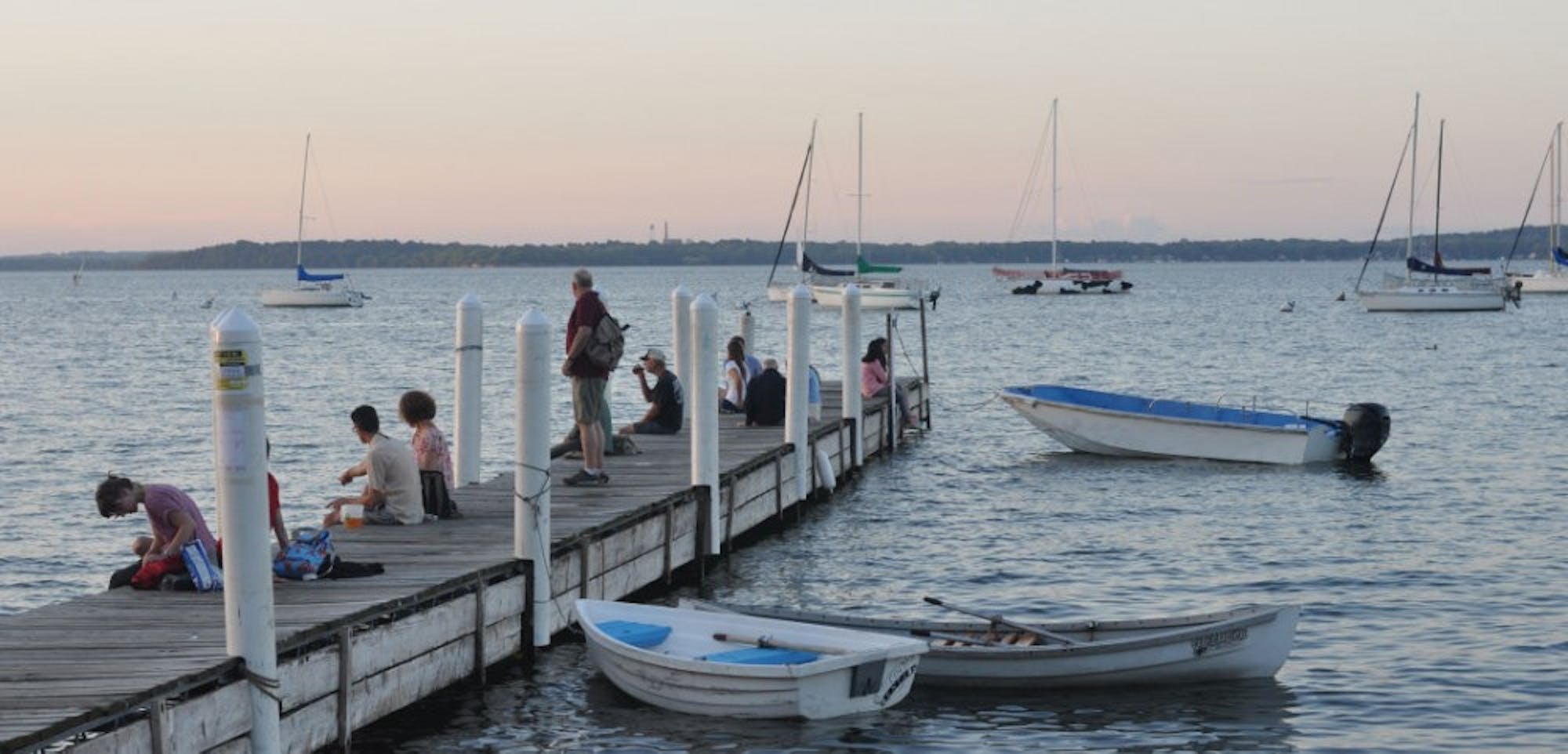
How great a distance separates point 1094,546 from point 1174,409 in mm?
9625

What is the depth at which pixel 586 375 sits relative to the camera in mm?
18219

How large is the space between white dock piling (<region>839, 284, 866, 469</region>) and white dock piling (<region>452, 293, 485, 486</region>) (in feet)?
29.4

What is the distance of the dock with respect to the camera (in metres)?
10.0

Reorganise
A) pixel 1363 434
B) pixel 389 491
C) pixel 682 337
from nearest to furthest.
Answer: pixel 389 491 → pixel 682 337 → pixel 1363 434

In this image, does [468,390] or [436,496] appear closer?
[436,496]

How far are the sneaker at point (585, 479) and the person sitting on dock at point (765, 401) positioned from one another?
662cm

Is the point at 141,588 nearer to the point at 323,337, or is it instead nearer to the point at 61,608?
the point at 61,608

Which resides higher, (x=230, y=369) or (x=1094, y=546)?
(x=230, y=369)

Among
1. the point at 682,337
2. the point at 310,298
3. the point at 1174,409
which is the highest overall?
the point at 682,337

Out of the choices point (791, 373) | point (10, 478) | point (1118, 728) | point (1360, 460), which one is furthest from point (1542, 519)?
point (10, 478)

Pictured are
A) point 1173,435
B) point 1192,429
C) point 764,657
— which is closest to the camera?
point 764,657

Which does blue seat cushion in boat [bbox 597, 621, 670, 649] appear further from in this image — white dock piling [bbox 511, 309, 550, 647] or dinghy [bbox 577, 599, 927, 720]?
white dock piling [bbox 511, 309, 550, 647]

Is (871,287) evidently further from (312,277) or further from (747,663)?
(747,663)

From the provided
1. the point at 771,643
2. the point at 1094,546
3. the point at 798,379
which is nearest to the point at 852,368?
the point at 798,379
